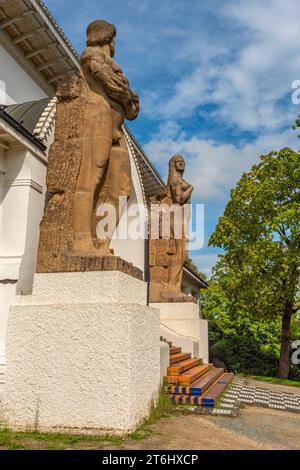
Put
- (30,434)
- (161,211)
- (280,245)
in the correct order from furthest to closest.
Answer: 1. (280,245)
2. (161,211)
3. (30,434)

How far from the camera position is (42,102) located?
7.88 m

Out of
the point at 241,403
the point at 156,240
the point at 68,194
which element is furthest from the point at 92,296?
the point at 156,240

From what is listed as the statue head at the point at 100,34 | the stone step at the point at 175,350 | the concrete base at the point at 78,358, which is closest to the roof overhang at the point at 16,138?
the statue head at the point at 100,34

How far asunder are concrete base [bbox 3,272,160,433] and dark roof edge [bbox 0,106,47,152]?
2.91 metres

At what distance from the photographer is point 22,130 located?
6293 millimetres

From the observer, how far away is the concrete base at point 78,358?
375 centimetres

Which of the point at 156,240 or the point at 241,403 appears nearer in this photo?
the point at 241,403

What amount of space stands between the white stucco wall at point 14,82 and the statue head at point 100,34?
5.65m

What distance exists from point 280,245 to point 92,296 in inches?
443

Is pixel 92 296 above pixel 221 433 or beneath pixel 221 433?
above

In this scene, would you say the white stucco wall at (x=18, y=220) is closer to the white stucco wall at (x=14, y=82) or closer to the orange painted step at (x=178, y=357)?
the orange painted step at (x=178, y=357)

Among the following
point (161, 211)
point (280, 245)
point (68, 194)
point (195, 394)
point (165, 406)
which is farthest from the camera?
point (280, 245)

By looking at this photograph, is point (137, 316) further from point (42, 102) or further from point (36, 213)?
point (42, 102)

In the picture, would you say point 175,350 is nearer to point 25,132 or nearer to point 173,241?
point 173,241
